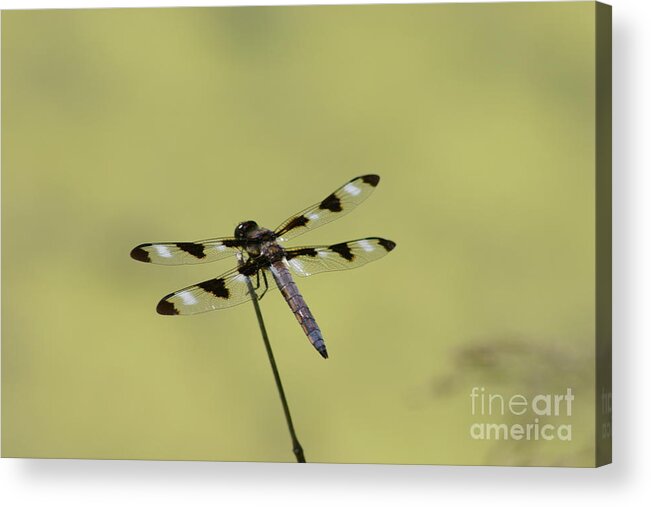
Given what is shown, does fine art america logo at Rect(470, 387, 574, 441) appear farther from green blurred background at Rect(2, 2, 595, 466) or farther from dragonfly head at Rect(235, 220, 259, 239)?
dragonfly head at Rect(235, 220, 259, 239)

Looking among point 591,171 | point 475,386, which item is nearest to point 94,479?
point 475,386

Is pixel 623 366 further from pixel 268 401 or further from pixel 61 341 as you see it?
pixel 61 341

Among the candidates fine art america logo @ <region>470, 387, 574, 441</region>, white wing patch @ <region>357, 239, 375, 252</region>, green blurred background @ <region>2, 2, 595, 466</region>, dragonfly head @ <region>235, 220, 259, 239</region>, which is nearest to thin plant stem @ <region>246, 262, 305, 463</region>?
green blurred background @ <region>2, 2, 595, 466</region>

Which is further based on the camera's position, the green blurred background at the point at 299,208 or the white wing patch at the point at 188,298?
the white wing patch at the point at 188,298

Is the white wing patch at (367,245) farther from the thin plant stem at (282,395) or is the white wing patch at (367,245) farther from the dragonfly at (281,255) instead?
the thin plant stem at (282,395)

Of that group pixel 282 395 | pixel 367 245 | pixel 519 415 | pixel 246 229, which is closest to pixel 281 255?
pixel 246 229

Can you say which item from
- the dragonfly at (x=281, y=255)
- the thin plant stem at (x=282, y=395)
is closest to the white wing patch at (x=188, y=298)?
the dragonfly at (x=281, y=255)
